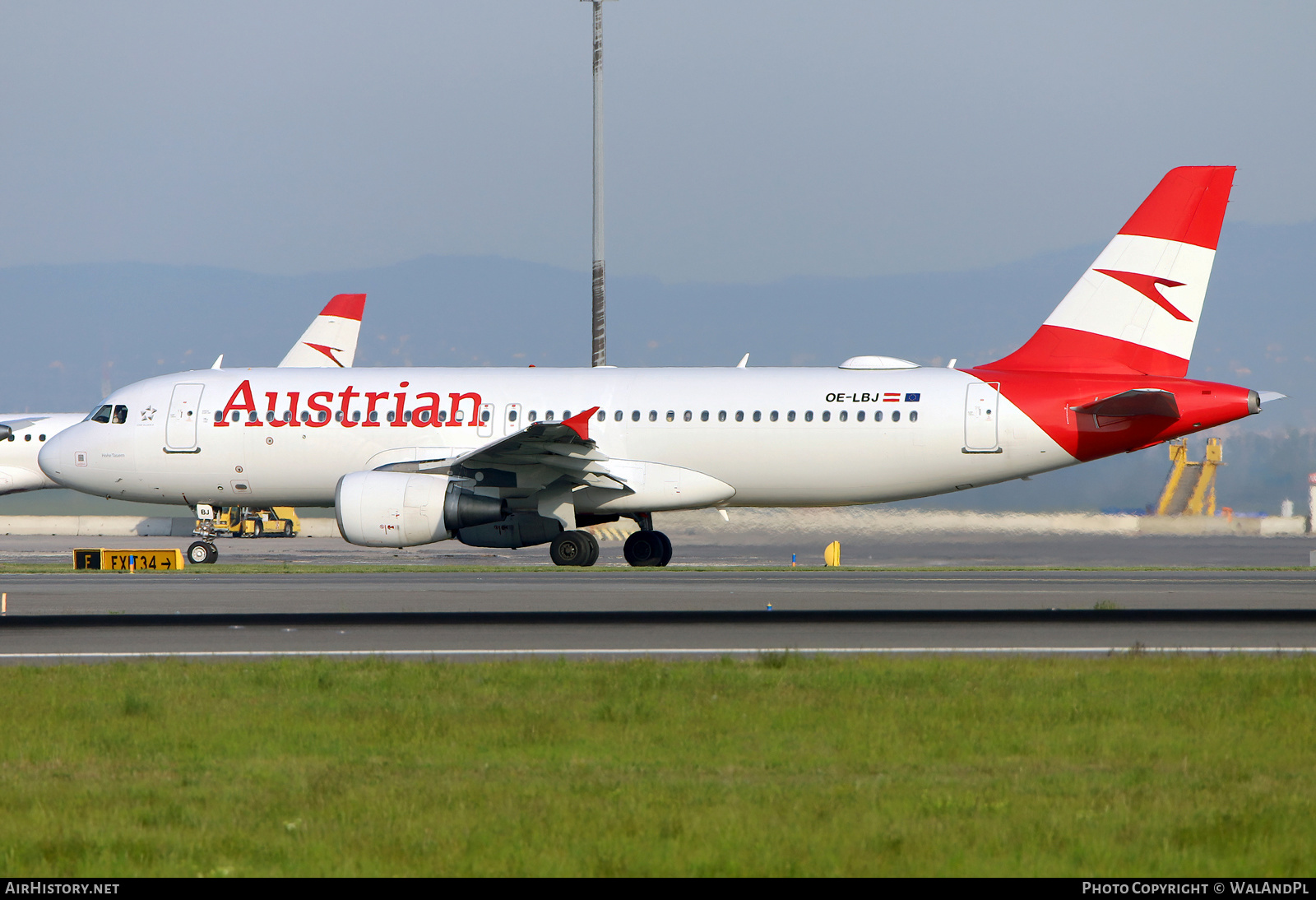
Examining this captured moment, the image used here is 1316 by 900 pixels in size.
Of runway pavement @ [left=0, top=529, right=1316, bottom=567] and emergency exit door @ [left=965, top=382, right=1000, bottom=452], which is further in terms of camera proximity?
runway pavement @ [left=0, top=529, right=1316, bottom=567]

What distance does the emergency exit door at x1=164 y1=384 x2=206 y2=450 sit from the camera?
29.2 metres

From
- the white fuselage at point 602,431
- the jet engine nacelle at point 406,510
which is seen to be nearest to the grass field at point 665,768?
the jet engine nacelle at point 406,510

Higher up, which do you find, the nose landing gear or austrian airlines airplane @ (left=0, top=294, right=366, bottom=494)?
austrian airlines airplane @ (left=0, top=294, right=366, bottom=494)

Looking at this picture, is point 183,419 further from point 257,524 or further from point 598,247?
point 257,524

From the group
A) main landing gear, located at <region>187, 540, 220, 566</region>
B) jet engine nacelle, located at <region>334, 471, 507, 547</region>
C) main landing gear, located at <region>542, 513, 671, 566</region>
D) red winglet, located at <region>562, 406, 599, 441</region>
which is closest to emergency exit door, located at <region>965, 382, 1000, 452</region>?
main landing gear, located at <region>542, 513, 671, 566</region>

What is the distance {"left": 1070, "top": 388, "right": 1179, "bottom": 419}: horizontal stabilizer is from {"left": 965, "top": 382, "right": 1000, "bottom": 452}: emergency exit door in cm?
148

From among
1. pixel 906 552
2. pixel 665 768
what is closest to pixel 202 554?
pixel 906 552

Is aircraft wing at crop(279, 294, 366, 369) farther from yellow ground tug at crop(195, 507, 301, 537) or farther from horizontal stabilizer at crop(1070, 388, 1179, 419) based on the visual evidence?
horizontal stabilizer at crop(1070, 388, 1179, 419)

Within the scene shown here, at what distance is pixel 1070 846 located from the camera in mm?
6098

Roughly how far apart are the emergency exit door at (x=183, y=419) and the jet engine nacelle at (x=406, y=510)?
4980 millimetres

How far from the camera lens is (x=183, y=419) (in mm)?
29328

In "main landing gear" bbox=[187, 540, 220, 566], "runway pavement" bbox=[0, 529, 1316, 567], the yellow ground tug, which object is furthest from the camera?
the yellow ground tug

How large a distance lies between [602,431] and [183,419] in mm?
9173
